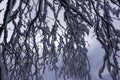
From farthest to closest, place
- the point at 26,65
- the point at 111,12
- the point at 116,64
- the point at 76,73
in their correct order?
1. the point at 76,73
2. the point at 26,65
3. the point at 111,12
4. the point at 116,64

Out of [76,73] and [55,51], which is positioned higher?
[55,51]

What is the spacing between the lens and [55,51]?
3.82m

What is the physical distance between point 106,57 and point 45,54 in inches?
67.0

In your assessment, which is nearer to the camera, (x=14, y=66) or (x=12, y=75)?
(x=14, y=66)

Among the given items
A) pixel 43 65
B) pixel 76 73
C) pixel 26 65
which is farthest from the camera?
pixel 76 73

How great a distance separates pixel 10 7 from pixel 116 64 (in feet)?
3.24

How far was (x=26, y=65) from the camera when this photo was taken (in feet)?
12.1

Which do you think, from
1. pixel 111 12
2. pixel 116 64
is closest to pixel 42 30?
pixel 111 12

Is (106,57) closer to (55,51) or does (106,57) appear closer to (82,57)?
(55,51)

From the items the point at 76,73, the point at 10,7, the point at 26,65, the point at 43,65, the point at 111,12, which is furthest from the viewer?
the point at 76,73

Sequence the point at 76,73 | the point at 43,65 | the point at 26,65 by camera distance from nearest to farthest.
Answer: the point at 26,65, the point at 43,65, the point at 76,73

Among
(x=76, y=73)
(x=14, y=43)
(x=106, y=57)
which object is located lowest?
(x=76, y=73)

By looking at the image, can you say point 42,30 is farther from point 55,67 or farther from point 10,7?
point 10,7

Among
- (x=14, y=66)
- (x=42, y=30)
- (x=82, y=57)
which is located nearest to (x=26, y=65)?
(x=14, y=66)
